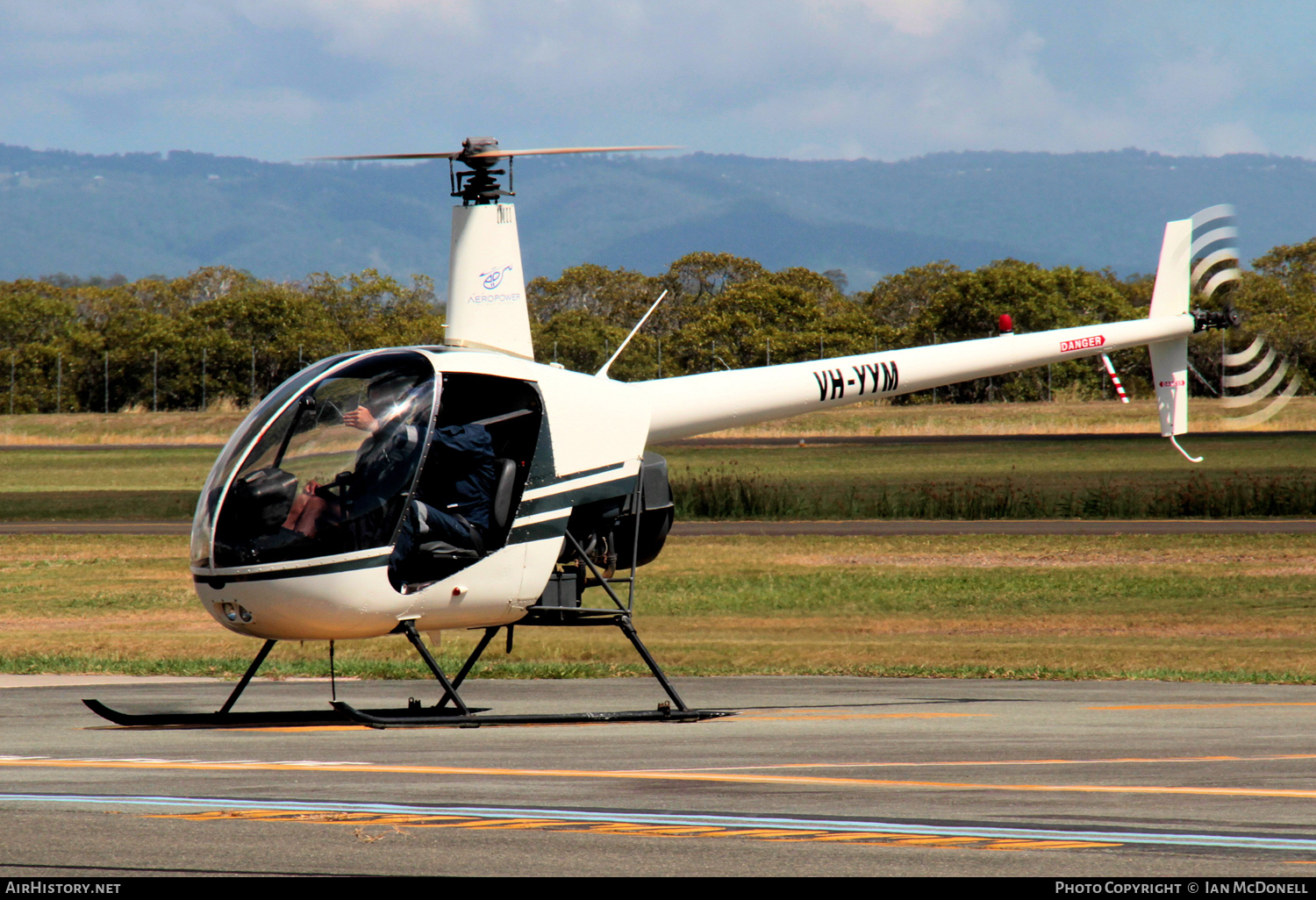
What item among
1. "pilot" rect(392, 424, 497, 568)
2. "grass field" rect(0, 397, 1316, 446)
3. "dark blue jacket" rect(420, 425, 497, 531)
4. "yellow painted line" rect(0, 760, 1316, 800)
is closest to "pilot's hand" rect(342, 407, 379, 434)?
"pilot" rect(392, 424, 497, 568)

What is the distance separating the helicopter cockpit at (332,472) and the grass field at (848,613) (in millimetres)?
6335

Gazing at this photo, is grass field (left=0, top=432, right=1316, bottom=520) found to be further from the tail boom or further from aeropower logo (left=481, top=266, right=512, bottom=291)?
aeropower logo (left=481, top=266, right=512, bottom=291)

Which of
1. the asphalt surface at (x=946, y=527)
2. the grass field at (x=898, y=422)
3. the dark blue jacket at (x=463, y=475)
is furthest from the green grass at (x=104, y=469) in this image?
the dark blue jacket at (x=463, y=475)

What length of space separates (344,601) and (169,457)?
6389cm

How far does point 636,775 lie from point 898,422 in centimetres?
7053

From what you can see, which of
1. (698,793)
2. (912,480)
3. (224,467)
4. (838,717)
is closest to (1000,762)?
(698,793)

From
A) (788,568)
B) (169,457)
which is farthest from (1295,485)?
(169,457)

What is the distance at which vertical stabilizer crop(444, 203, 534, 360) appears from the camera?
1204 cm

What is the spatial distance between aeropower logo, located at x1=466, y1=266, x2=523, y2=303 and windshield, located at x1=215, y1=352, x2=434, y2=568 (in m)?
1.79

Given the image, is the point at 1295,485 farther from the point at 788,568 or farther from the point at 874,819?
the point at 874,819

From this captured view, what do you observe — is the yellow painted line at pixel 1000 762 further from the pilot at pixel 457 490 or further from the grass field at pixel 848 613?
the grass field at pixel 848 613

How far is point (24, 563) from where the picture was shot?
1305 inches

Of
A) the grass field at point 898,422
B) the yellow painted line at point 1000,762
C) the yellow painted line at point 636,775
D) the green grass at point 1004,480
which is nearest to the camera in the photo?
the yellow painted line at point 636,775

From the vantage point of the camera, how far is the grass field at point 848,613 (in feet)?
57.5
